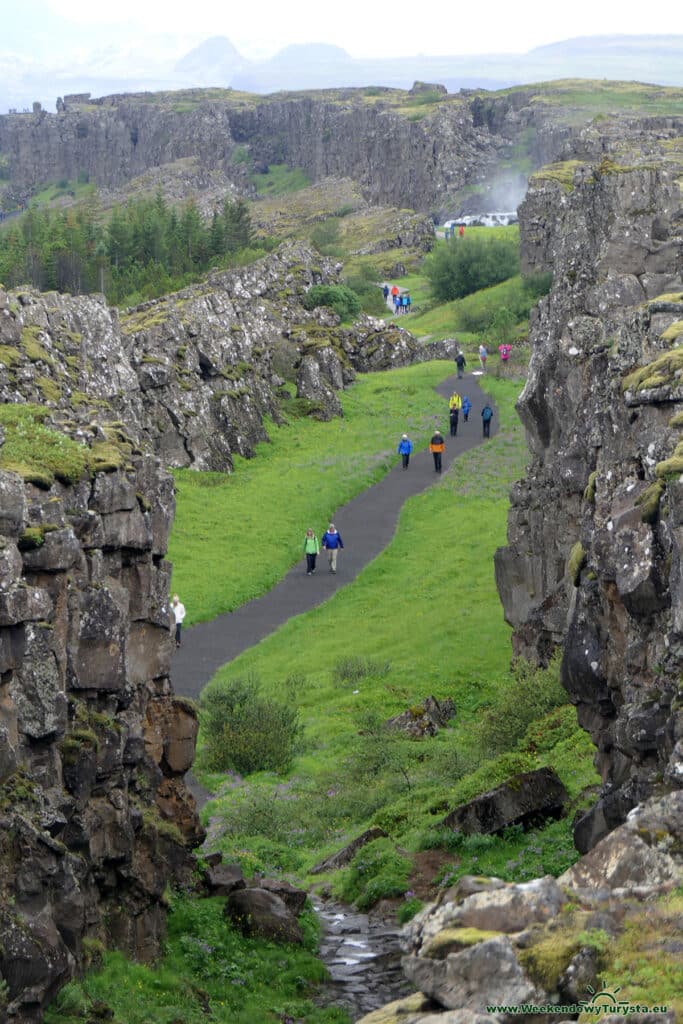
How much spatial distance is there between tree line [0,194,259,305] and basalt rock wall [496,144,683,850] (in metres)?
68.6

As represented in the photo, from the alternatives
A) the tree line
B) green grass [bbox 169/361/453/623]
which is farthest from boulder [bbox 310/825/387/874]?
the tree line

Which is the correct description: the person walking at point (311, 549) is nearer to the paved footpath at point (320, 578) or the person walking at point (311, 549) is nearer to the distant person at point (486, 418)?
the paved footpath at point (320, 578)

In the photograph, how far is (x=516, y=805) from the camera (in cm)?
3353

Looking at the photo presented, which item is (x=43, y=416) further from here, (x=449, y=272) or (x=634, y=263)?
(x=449, y=272)

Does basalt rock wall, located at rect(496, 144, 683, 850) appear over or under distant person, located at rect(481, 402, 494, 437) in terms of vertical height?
over

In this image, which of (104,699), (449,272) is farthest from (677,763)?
(449,272)

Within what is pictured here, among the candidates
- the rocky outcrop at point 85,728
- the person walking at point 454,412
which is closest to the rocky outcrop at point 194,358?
the rocky outcrop at point 85,728

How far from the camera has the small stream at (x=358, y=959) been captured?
27.2 m

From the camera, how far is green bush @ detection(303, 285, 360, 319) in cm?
10844

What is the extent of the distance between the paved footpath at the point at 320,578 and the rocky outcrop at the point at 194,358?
7.13 metres

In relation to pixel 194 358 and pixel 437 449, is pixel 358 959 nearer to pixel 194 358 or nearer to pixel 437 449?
pixel 437 449

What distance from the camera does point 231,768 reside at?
4156 centimetres

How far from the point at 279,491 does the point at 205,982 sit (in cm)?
4157

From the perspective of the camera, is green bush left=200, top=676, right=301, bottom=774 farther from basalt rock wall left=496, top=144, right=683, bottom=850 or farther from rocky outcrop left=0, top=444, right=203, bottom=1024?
basalt rock wall left=496, top=144, right=683, bottom=850
